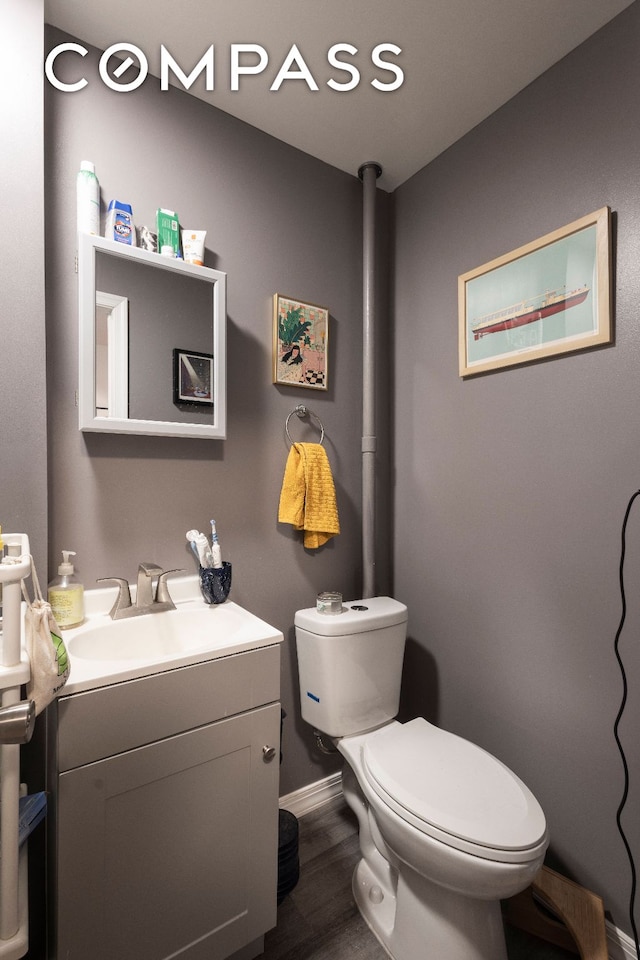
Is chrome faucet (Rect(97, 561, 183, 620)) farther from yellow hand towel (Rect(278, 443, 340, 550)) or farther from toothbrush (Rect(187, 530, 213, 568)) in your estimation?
yellow hand towel (Rect(278, 443, 340, 550))

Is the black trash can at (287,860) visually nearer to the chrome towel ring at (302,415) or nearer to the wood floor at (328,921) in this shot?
the wood floor at (328,921)

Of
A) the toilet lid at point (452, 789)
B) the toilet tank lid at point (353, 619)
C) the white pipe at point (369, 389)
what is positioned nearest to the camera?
the toilet lid at point (452, 789)

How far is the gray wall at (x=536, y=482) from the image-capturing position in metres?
1.16

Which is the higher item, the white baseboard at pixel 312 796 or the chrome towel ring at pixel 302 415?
the chrome towel ring at pixel 302 415

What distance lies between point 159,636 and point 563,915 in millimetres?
1249

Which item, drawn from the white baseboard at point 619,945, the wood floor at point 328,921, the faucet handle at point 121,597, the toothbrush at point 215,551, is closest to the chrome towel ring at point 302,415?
the toothbrush at point 215,551

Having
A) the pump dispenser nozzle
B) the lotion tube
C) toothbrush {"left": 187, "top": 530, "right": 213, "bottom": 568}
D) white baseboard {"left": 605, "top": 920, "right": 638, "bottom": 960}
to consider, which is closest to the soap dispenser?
the pump dispenser nozzle

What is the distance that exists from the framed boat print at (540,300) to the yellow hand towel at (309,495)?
1.96ft

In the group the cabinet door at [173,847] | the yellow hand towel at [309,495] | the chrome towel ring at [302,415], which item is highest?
the chrome towel ring at [302,415]

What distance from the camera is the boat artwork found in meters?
1.25

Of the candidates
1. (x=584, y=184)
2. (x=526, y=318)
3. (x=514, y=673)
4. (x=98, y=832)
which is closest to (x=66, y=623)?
(x=98, y=832)

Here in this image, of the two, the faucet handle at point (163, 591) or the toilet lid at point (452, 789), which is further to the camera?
the faucet handle at point (163, 591)

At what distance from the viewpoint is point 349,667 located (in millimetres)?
1399

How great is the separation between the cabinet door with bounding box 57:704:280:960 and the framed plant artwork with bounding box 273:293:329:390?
1.07 metres
